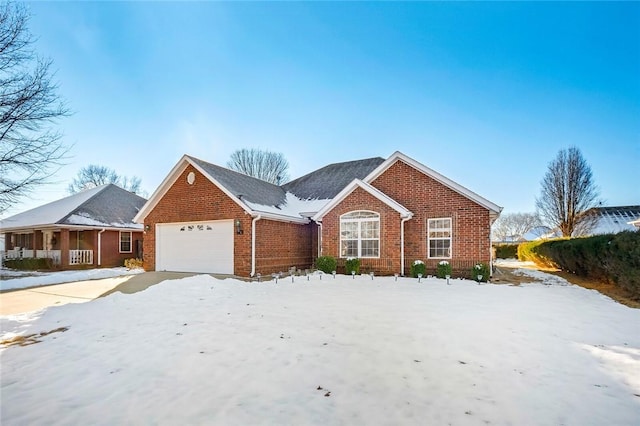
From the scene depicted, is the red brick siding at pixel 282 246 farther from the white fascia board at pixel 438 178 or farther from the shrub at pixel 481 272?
the shrub at pixel 481 272

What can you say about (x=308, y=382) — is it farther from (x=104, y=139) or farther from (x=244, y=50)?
(x=104, y=139)

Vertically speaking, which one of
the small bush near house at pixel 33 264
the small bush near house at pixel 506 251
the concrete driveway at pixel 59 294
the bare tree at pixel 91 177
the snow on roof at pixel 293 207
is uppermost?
the bare tree at pixel 91 177

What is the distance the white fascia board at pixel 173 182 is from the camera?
1418 cm

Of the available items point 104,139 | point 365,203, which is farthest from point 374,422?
point 104,139

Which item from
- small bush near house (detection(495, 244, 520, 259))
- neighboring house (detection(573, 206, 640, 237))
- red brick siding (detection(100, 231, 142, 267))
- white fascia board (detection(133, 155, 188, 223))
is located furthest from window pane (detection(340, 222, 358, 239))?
small bush near house (detection(495, 244, 520, 259))

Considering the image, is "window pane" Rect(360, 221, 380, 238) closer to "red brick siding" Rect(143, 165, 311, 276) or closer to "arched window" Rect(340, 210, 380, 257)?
"arched window" Rect(340, 210, 380, 257)

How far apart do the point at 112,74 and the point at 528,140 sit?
20108mm

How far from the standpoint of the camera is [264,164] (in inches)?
1561

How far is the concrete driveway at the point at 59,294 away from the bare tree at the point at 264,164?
27237 millimetres

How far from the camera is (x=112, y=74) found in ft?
41.3

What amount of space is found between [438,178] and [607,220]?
94.8 ft

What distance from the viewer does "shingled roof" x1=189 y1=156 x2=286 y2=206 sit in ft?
49.0

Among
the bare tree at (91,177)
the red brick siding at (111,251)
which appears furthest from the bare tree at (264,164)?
the red brick siding at (111,251)

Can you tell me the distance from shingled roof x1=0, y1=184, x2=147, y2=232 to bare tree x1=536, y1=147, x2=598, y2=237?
35.7m
